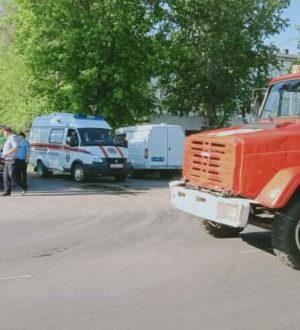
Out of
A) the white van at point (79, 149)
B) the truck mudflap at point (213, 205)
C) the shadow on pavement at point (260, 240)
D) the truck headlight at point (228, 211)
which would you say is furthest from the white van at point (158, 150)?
the truck headlight at point (228, 211)

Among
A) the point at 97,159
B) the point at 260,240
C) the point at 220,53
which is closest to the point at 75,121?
the point at 97,159

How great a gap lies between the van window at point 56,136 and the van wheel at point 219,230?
1323cm

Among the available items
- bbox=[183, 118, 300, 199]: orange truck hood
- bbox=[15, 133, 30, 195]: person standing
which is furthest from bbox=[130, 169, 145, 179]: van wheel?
bbox=[183, 118, 300, 199]: orange truck hood

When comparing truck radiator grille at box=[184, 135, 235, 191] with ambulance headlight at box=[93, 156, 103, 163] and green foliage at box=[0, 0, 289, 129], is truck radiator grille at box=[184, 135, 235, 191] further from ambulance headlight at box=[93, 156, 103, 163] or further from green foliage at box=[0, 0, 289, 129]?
green foliage at box=[0, 0, 289, 129]

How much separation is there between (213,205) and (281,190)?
38.7 inches

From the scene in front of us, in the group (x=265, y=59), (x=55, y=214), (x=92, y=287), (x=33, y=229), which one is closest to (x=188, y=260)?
(x=92, y=287)

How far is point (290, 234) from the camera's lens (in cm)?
727

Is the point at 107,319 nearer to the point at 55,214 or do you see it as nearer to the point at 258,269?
the point at 258,269

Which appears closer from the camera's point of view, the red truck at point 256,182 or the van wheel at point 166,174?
the red truck at point 256,182

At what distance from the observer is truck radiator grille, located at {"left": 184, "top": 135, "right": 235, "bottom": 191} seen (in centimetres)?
761

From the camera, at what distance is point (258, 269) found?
24.0ft

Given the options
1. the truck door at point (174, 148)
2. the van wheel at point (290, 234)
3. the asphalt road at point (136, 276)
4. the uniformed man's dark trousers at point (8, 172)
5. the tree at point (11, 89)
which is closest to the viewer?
the asphalt road at point (136, 276)

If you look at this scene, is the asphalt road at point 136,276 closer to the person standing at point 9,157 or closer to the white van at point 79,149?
the person standing at point 9,157

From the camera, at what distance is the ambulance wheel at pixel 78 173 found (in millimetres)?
20672
